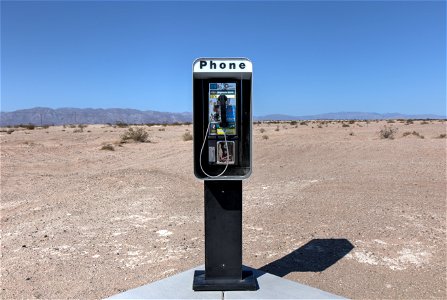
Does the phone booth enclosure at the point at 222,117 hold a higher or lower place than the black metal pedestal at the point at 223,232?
higher

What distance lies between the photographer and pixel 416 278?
4871 millimetres

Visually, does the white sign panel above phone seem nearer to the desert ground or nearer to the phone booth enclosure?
the phone booth enclosure

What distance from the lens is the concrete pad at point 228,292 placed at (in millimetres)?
3855

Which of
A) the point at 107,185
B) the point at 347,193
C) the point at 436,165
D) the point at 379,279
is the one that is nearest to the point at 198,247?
the point at 379,279

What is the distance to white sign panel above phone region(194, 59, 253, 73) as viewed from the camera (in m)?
4.16

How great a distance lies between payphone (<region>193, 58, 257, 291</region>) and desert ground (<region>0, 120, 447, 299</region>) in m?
→ 1.04

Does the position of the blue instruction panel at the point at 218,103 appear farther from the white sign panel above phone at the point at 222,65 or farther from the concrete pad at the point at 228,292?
the concrete pad at the point at 228,292

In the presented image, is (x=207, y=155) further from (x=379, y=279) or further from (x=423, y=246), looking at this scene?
(x=423, y=246)

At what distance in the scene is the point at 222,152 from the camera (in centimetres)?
436

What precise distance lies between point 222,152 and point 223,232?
2.63 ft

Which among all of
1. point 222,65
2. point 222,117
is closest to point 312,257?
point 222,117

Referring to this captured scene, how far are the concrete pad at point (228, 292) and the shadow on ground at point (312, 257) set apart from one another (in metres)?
0.98

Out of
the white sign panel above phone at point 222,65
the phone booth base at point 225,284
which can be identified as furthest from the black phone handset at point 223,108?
the phone booth base at point 225,284

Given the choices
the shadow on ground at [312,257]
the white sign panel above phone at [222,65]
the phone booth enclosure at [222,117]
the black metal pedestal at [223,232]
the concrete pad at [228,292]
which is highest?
the white sign panel above phone at [222,65]
